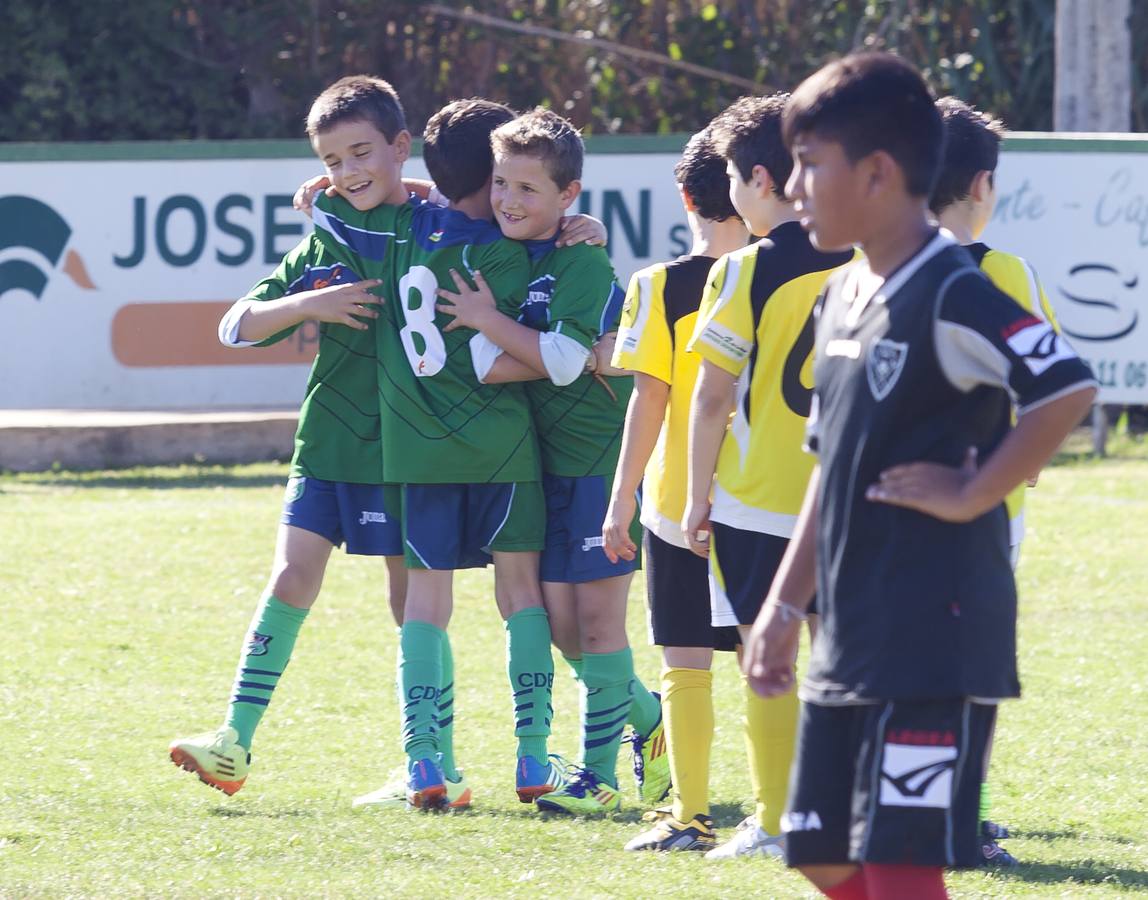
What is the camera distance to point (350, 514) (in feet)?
16.2

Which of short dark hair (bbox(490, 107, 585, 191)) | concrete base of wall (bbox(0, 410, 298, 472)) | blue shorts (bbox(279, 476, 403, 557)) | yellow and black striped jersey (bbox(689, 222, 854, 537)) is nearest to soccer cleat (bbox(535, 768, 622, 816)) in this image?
blue shorts (bbox(279, 476, 403, 557))

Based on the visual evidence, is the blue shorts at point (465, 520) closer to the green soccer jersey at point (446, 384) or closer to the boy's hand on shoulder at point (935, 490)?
the green soccer jersey at point (446, 384)

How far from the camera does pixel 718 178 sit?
14.2ft

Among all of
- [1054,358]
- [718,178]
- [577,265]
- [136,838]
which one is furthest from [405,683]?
[1054,358]

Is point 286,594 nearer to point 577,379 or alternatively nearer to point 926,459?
point 577,379

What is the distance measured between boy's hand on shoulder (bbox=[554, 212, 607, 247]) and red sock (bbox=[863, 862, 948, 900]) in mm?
2258

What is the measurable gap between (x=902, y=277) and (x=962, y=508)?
0.37m

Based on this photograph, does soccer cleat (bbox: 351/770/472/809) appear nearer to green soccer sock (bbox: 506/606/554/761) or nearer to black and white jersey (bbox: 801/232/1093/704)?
green soccer sock (bbox: 506/606/554/761)

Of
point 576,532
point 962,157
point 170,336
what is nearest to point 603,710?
point 576,532

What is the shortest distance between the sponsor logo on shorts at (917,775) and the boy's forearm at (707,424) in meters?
1.24

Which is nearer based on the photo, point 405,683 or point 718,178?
point 718,178

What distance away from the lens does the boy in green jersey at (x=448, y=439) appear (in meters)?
4.71

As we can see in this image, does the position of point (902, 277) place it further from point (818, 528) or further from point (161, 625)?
point (161, 625)

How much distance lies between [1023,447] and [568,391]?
7.30 ft
